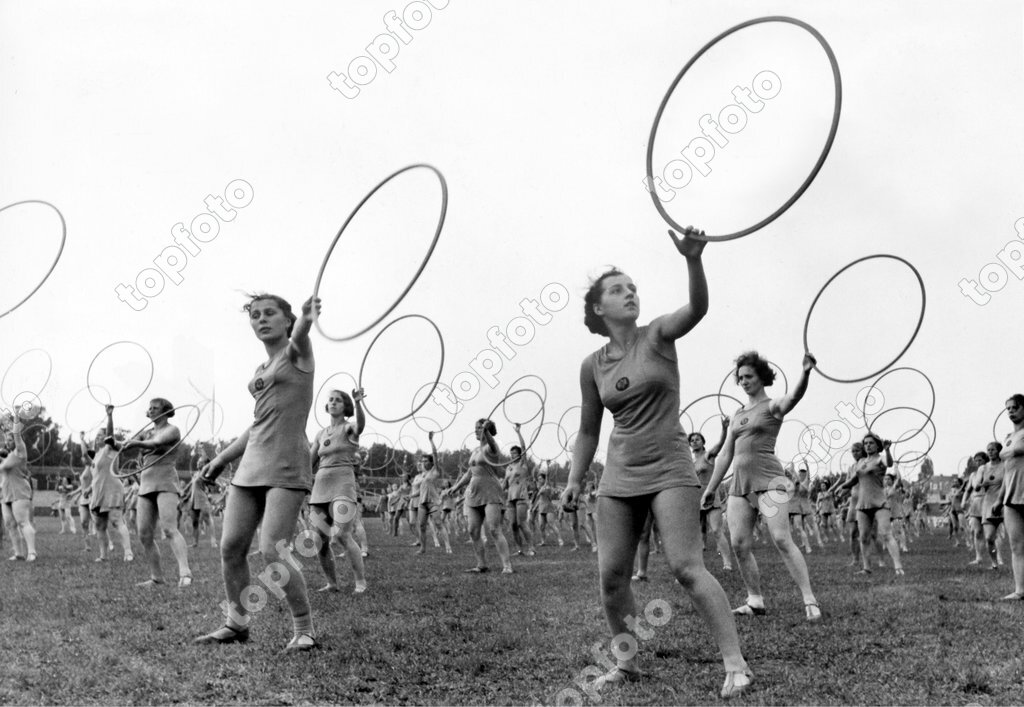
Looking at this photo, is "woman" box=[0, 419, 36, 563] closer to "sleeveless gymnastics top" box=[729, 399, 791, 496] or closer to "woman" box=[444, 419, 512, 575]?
"woman" box=[444, 419, 512, 575]

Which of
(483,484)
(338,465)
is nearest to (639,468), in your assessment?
(338,465)

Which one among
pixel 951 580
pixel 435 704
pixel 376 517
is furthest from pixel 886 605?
pixel 376 517

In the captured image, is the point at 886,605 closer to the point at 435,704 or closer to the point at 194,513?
the point at 435,704

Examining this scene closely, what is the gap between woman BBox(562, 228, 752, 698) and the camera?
536 centimetres

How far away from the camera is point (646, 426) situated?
561 cm

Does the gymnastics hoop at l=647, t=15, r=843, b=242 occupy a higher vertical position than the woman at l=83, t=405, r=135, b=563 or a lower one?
higher

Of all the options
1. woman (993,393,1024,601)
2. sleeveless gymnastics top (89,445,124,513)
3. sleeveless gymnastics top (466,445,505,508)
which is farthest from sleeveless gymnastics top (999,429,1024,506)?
sleeveless gymnastics top (89,445,124,513)

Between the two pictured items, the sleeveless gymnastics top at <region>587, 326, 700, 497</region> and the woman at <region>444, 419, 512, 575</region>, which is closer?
the sleeveless gymnastics top at <region>587, 326, 700, 497</region>

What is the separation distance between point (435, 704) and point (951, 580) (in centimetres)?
1100

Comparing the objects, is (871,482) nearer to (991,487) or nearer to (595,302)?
(991,487)

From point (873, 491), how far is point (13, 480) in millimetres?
14451

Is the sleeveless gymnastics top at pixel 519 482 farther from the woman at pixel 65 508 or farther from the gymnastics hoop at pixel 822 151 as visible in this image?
the woman at pixel 65 508

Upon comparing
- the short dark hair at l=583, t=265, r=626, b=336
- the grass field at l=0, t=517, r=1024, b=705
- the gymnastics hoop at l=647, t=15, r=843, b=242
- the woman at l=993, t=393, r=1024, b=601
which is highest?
the gymnastics hoop at l=647, t=15, r=843, b=242

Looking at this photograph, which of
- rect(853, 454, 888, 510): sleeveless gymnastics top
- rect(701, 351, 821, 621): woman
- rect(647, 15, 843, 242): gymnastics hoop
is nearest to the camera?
rect(647, 15, 843, 242): gymnastics hoop
